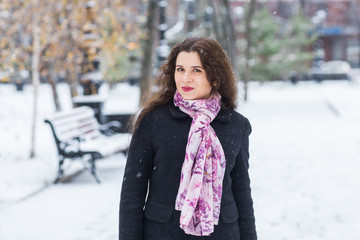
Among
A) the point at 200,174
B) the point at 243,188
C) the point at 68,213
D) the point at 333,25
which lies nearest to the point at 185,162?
the point at 200,174

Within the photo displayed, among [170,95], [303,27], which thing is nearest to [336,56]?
[303,27]

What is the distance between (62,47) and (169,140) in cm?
1246

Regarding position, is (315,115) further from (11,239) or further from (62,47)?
(11,239)

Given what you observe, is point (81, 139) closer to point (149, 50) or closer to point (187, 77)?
point (149, 50)

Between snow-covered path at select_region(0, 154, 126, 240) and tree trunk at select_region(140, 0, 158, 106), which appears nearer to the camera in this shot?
snow-covered path at select_region(0, 154, 126, 240)

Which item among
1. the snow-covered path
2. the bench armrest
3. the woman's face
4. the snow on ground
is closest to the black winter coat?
the woman's face

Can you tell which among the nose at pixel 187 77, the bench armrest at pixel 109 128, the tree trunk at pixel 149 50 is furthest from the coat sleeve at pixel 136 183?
the tree trunk at pixel 149 50

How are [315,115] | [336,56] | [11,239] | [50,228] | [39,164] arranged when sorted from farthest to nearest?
[336,56] → [315,115] → [39,164] → [50,228] → [11,239]

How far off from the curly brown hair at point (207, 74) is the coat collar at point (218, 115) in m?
0.04

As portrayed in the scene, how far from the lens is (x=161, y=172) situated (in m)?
2.25

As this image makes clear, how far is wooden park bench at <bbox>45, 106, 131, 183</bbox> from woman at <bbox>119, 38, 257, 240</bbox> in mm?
5193

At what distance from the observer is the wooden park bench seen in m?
7.38

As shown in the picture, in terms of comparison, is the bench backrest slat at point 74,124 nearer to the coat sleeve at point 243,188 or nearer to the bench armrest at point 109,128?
the bench armrest at point 109,128

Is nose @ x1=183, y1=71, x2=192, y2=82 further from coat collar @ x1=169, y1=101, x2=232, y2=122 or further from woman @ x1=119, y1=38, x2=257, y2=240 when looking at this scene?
coat collar @ x1=169, y1=101, x2=232, y2=122
